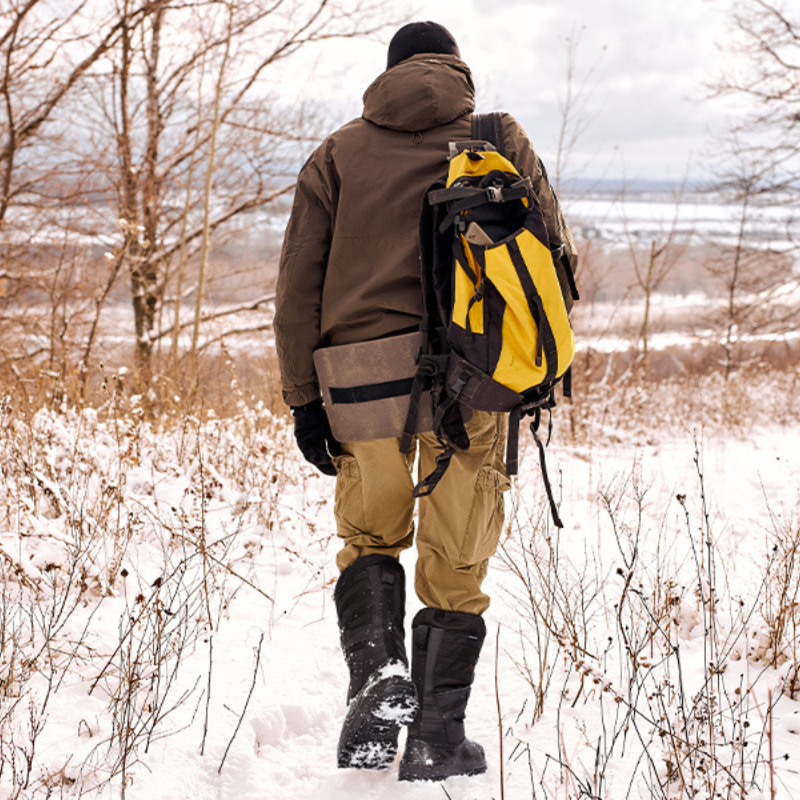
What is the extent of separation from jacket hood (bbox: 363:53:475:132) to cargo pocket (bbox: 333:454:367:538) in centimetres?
100

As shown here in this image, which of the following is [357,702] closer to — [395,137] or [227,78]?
[395,137]

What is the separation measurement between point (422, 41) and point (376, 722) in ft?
6.37

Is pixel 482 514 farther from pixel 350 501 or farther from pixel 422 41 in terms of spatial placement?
pixel 422 41

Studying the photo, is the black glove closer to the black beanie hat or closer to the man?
the man

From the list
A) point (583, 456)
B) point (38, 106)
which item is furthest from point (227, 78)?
point (583, 456)

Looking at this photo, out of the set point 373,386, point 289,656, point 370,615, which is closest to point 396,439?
point 373,386

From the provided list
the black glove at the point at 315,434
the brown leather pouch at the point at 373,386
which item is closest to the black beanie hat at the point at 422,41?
the brown leather pouch at the point at 373,386

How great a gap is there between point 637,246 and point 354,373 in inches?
394

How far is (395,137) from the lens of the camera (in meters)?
1.76

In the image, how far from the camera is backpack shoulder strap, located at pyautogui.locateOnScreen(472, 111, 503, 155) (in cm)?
171

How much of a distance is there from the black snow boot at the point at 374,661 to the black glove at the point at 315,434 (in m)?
0.35

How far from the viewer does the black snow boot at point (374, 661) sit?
5.32 ft

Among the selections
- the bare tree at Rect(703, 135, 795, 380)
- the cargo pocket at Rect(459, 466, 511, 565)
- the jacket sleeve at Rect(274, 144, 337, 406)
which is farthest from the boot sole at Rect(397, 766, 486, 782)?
the bare tree at Rect(703, 135, 795, 380)

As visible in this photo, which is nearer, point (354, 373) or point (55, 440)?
point (354, 373)
